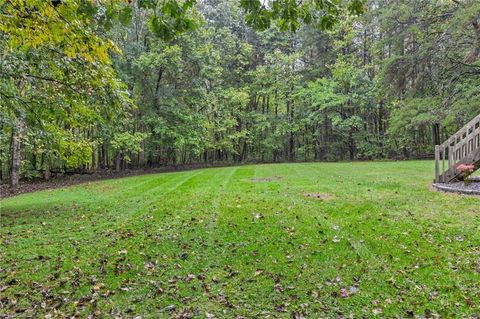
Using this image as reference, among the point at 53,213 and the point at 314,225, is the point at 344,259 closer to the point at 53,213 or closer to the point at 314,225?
the point at 314,225

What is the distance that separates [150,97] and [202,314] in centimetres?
1902

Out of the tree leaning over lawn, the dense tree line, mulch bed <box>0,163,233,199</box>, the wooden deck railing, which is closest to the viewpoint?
the tree leaning over lawn

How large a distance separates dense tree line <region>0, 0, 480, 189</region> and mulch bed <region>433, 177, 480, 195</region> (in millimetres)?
2923

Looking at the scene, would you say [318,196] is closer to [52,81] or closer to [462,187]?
[462,187]

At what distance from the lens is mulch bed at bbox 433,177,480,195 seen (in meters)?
7.75

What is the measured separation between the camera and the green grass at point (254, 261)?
11.2ft

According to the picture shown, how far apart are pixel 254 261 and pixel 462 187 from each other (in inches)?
259

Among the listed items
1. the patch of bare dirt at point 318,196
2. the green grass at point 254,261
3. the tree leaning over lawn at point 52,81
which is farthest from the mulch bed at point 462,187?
the tree leaning over lawn at point 52,81

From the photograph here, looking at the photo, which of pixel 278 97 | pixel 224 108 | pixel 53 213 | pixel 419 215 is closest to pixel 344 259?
pixel 419 215

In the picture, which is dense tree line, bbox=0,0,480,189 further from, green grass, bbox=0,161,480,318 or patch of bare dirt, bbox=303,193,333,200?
patch of bare dirt, bbox=303,193,333,200

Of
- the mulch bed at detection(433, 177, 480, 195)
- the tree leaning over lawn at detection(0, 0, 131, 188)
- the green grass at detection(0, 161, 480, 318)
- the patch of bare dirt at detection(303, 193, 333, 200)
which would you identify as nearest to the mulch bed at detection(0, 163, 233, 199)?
the tree leaning over lawn at detection(0, 0, 131, 188)

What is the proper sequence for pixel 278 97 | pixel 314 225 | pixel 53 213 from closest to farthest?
1. pixel 314 225
2. pixel 53 213
3. pixel 278 97

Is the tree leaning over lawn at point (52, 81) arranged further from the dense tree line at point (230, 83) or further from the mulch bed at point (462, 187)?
the mulch bed at point (462, 187)

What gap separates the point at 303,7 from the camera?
123 inches
